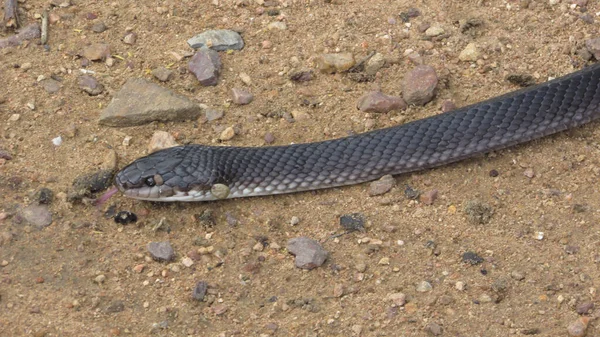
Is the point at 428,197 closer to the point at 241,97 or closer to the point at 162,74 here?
the point at 241,97

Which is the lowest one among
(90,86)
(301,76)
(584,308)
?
(90,86)

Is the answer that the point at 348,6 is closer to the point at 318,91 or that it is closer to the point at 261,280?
the point at 318,91

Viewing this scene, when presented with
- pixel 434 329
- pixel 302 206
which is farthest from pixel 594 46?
pixel 434 329

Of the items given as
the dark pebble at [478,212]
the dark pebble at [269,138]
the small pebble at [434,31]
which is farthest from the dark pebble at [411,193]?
the small pebble at [434,31]

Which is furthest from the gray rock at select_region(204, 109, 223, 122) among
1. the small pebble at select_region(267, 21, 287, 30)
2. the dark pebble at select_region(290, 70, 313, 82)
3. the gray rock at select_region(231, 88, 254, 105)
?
the small pebble at select_region(267, 21, 287, 30)

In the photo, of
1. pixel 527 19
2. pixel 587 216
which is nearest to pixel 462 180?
pixel 587 216

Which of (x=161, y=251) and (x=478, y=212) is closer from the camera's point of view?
(x=161, y=251)

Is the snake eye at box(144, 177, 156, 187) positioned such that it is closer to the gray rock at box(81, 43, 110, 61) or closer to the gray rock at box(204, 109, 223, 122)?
the gray rock at box(204, 109, 223, 122)
